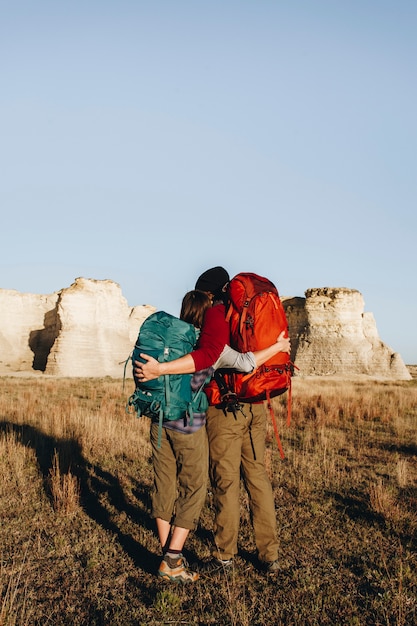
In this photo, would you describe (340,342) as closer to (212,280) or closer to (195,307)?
(212,280)

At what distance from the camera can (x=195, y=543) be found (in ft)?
13.9

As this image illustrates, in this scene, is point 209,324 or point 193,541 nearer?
point 209,324

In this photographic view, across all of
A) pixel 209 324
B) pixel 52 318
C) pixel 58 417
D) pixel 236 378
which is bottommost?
pixel 58 417

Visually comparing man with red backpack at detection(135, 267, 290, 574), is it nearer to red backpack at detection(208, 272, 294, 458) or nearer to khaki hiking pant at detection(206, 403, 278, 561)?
khaki hiking pant at detection(206, 403, 278, 561)

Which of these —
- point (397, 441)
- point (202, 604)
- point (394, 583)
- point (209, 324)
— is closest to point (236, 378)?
point (209, 324)

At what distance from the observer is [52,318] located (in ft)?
149

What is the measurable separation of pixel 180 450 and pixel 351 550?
1.83 meters

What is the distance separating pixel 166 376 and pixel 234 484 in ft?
3.66

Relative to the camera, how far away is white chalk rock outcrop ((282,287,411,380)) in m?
40.9

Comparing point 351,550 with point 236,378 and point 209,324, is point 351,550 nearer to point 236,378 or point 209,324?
point 236,378

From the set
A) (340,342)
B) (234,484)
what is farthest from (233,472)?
(340,342)

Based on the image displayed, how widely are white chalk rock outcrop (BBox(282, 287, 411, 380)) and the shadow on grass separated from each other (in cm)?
3524

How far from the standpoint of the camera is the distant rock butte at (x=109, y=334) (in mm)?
40562

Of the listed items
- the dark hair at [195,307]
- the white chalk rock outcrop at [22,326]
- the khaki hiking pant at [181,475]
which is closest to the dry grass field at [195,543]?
the khaki hiking pant at [181,475]
